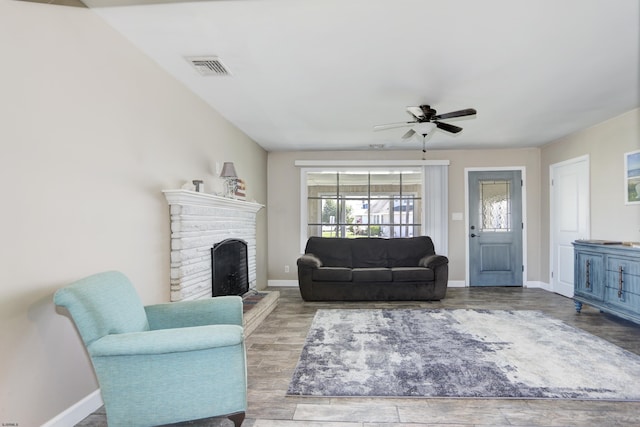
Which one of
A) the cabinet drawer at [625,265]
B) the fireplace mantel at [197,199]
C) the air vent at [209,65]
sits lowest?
the cabinet drawer at [625,265]

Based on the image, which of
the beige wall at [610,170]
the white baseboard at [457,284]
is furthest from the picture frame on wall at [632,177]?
the white baseboard at [457,284]

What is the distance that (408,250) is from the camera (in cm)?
558

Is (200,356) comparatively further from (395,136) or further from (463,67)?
(395,136)

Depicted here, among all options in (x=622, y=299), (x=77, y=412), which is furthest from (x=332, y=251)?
(x=77, y=412)

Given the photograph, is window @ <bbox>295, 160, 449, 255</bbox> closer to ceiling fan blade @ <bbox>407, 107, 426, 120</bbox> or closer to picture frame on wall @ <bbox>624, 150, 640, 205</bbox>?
ceiling fan blade @ <bbox>407, 107, 426, 120</bbox>

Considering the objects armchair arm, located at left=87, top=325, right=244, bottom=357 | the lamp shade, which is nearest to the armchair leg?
armchair arm, located at left=87, top=325, right=244, bottom=357

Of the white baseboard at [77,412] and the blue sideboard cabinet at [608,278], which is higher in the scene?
the blue sideboard cabinet at [608,278]

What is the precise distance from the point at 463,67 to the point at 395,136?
224cm

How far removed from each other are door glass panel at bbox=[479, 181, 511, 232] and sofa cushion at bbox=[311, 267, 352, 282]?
2.82 metres

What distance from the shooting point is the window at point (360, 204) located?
6.29m

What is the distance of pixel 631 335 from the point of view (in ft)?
11.1

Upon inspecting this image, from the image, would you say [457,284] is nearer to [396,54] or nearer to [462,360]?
[462,360]

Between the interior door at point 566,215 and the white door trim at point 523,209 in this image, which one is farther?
the white door trim at point 523,209

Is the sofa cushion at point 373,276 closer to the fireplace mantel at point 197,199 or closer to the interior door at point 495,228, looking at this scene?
the fireplace mantel at point 197,199
